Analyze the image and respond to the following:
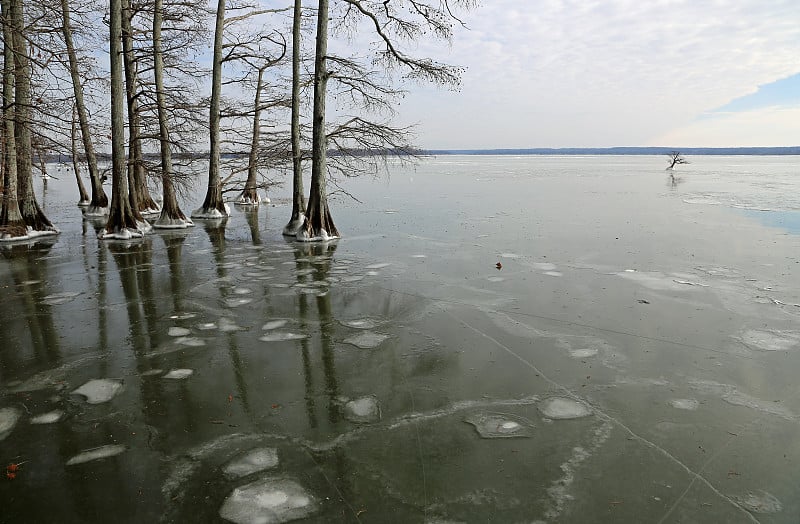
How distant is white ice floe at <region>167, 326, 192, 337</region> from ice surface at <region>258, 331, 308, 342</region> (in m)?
0.93

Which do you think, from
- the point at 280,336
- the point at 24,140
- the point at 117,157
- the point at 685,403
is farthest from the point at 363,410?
the point at 24,140

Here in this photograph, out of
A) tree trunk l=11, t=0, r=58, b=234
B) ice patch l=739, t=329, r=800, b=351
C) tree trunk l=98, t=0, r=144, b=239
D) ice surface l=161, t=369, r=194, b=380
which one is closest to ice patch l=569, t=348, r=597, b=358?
ice patch l=739, t=329, r=800, b=351

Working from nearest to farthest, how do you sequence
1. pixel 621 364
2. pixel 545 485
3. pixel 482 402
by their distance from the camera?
pixel 545 485 → pixel 482 402 → pixel 621 364

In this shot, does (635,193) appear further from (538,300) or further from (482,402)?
(482,402)

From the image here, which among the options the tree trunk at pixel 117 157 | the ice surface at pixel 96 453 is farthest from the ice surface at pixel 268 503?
the tree trunk at pixel 117 157

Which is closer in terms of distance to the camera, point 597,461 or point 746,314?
point 597,461

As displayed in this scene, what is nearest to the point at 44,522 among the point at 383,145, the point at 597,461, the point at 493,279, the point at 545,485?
the point at 545,485

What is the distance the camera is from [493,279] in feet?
27.9

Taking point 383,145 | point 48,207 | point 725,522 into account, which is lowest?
point 725,522

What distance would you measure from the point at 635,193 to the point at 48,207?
89.6 feet

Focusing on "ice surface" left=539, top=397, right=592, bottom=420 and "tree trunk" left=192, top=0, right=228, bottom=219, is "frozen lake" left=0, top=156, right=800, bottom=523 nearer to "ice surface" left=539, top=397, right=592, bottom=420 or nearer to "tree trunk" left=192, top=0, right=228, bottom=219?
"ice surface" left=539, top=397, right=592, bottom=420

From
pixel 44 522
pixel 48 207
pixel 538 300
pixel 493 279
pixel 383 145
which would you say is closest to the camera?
pixel 44 522

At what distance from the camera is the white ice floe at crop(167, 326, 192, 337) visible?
584cm

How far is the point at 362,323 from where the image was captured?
631cm
